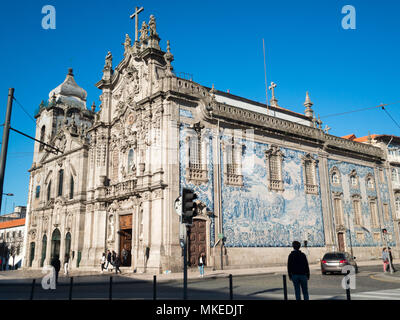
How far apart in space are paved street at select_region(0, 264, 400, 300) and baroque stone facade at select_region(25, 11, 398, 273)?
5.01 meters

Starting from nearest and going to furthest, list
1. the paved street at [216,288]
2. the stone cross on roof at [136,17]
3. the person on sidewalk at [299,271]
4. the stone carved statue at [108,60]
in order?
1. the person on sidewalk at [299,271]
2. the paved street at [216,288]
3. the stone cross on roof at [136,17]
4. the stone carved statue at [108,60]

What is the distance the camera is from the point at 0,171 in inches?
512

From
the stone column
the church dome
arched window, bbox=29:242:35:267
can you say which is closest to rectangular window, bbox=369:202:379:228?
the stone column

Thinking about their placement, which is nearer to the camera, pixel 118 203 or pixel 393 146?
pixel 118 203

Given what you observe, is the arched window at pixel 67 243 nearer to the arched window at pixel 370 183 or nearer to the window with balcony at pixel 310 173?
the window with balcony at pixel 310 173

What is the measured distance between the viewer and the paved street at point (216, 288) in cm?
1284

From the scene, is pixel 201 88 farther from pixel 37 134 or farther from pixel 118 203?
pixel 37 134

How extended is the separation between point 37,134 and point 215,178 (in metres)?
30.7

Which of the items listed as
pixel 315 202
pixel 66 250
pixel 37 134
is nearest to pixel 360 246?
pixel 315 202

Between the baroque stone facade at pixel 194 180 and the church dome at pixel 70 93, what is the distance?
28.2 ft

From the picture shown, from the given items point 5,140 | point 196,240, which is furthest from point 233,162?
point 5,140

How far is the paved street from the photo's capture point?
42.1 feet

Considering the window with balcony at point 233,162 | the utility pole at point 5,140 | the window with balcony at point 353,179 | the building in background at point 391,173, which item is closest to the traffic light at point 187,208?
the utility pole at point 5,140

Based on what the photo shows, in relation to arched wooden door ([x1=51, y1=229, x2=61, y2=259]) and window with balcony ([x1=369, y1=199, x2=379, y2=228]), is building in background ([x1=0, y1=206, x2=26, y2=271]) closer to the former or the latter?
arched wooden door ([x1=51, y1=229, x2=61, y2=259])
